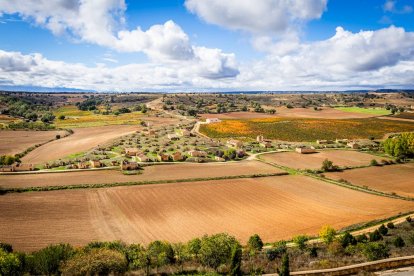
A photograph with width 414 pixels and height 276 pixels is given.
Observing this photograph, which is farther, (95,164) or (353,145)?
(353,145)

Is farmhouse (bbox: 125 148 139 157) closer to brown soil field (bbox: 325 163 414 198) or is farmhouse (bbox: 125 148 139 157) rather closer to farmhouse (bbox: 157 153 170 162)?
farmhouse (bbox: 157 153 170 162)

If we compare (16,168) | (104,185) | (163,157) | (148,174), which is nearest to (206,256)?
(104,185)

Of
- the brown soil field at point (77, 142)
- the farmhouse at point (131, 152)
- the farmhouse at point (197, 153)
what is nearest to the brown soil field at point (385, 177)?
the farmhouse at point (197, 153)

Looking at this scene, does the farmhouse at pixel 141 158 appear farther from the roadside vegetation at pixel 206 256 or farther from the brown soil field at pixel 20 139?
the roadside vegetation at pixel 206 256

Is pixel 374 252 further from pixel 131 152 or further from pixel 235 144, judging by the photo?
pixel 235 144

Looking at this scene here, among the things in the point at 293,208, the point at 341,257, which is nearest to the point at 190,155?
the point at 293,208
